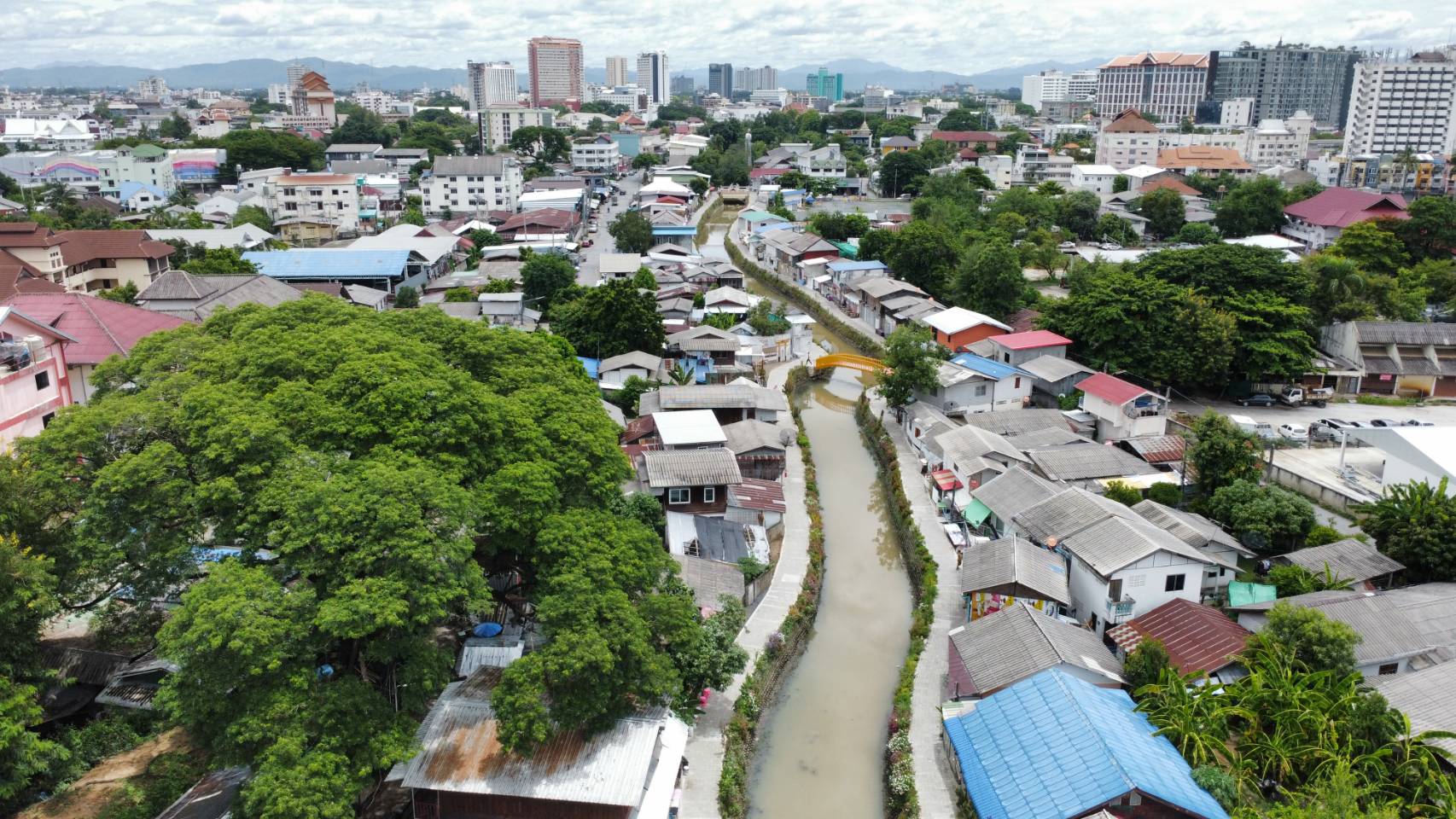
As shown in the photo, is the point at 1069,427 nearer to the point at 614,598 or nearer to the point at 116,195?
the point at 614,598

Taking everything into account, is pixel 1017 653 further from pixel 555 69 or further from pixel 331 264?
pixel 555 69

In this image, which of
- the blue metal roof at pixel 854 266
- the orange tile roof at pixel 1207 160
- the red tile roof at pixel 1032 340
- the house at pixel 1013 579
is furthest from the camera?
the orange tile roof at pixel 1207 160

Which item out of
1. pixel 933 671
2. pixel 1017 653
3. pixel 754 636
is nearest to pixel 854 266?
pixel 754 636

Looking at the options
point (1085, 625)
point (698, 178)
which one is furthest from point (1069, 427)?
point (698, 178)

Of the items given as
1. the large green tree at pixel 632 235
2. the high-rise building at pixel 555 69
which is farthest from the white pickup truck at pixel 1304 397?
the high-rise building at pixel 555 69

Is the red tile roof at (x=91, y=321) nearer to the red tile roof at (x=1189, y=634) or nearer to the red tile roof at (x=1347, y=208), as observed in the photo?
the red tile roof at (x=1189, y=634)

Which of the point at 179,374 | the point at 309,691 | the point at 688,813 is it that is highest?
the point at 179,374
